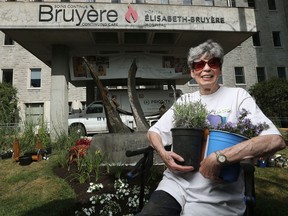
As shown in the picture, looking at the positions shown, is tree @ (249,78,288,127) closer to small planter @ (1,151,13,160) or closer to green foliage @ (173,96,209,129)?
small planter @ (1,151,13,160)

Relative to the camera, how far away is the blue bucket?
5.18 ft

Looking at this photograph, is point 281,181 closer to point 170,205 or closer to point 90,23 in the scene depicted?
point 170,205

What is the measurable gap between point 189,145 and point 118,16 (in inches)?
333

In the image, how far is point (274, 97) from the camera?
64.1 ft

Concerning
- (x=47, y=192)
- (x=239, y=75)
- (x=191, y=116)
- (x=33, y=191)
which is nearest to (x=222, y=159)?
(x=191, y=116)

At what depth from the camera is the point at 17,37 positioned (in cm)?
973

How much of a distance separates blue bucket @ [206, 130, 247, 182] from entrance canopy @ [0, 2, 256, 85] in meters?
8.22

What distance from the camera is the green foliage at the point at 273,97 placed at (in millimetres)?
18859

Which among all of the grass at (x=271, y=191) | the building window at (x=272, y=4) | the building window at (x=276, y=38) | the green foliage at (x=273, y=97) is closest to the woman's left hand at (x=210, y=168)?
the grass at (x=271, y=191)

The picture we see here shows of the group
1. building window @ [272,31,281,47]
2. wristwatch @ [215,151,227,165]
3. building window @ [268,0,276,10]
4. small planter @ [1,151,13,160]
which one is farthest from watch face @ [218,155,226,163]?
building window @ [268,0,276,10]

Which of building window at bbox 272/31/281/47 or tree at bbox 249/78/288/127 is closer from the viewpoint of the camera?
tree at bbox 249/78/288/127

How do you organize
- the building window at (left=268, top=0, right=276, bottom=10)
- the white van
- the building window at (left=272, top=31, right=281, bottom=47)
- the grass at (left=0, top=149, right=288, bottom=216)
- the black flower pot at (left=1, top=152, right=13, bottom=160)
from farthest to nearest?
the building window at (left=268, top=0, right=276, bottom=10) < the building window at (left=272, top=31, right=281, bottom=47) < the white van < the black flower pot at (left=1, top=152, right=13, bottom=160) < the grass at (left=0, top=149, right=288, bottom=216)

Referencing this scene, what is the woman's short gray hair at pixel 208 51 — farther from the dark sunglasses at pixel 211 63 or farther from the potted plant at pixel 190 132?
the potted plant at pixel 190 132

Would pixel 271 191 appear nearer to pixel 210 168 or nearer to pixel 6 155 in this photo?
pixel 210 168
